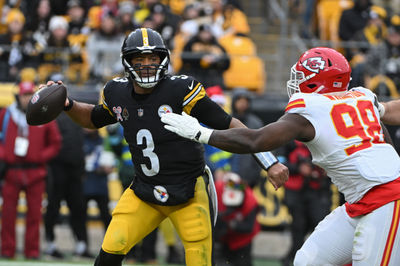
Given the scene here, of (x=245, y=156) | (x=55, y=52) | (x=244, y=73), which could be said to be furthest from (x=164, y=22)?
(x=245, y=156)

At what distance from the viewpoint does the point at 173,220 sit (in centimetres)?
515

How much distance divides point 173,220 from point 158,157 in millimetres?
414

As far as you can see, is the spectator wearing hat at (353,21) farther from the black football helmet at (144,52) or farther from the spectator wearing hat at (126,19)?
the black football helmet at (144,52)

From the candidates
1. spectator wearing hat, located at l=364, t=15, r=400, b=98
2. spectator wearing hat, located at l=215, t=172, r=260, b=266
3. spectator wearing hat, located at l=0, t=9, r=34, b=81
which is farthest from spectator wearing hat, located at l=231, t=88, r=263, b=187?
spectator wearing hat, located at l=0, t=9, r=34, b=81

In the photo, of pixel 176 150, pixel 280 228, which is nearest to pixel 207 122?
pixel 176 150

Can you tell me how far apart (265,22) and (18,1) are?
4.01 meters

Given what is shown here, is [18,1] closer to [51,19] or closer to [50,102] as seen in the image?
[51,19]

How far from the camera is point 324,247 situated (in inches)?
184

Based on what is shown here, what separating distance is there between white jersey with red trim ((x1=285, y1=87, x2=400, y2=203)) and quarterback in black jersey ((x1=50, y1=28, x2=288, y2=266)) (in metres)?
0.67

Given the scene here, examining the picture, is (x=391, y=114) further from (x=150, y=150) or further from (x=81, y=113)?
(x=81, y=113)

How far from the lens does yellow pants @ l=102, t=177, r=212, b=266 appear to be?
4965 millimetres

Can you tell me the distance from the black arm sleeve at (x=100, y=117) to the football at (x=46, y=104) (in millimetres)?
240

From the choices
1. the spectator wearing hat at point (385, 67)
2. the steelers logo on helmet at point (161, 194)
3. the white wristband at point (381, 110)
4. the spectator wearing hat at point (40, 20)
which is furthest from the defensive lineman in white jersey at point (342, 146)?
the spectator wearing hat at point (40, 20)

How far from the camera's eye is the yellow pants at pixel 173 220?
496 centimetres
